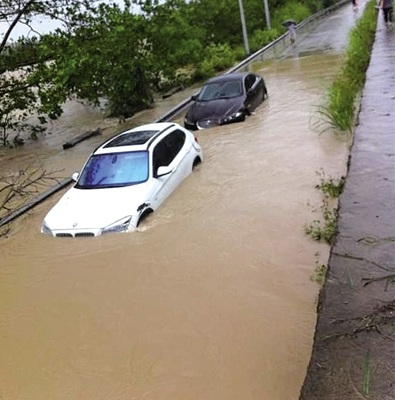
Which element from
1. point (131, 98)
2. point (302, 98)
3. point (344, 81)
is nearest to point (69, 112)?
point (131, 98)

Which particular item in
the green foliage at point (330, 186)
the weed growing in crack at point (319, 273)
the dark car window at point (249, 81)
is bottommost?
the green foliage at point (330, 186)

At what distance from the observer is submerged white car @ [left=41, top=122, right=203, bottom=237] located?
9.16m

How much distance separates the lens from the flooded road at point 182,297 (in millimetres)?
5480

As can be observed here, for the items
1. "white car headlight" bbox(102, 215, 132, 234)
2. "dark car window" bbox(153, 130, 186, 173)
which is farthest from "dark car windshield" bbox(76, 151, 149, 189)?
"white car headlight" bbox(102, 215, 132, 234)

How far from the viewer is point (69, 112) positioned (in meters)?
29.0

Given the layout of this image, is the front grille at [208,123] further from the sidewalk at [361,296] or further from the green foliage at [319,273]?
the green foliage at [319,273]

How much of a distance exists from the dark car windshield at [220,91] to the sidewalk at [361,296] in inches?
400

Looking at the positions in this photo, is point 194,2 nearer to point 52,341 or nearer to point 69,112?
point 69,112

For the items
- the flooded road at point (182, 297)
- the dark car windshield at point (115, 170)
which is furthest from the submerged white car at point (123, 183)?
the flooded road at point (182, 297)

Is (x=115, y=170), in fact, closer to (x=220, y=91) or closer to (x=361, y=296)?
(x=361, y=296)

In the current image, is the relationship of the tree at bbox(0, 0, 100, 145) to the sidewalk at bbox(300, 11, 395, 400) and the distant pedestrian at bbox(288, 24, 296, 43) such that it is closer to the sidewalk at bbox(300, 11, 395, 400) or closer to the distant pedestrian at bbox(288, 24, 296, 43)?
the sidewalk at bbox(300, 11, 395, 400)

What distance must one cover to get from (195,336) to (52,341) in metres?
1.70

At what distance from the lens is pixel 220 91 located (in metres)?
17.7

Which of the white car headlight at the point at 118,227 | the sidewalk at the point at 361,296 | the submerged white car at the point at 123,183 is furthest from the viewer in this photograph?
the submerged white car at the point at 123,183
